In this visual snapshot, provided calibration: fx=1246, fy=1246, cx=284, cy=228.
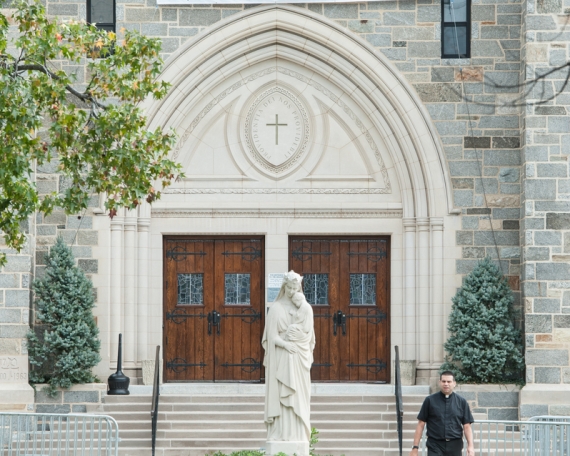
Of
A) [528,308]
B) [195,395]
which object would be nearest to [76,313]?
[195,395]

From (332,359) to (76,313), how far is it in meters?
3.66

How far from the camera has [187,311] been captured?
17.5 m

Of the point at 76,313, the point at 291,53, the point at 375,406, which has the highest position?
the point at 291,53

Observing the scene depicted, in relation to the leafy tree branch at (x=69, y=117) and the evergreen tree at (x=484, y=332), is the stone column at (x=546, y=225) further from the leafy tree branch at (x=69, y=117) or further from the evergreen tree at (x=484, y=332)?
the leafy tree branch at (x=69, y=117)

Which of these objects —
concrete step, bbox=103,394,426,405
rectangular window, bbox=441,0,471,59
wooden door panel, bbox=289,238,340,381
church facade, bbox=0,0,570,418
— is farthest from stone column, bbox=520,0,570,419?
wooden door panel, bbox=289,238,340,381

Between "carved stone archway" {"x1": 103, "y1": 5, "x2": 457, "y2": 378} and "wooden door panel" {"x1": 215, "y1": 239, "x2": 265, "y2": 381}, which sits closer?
"carved stone archway" {"x1": 103, "y1": 5, "x2": 457, "y2": 378}

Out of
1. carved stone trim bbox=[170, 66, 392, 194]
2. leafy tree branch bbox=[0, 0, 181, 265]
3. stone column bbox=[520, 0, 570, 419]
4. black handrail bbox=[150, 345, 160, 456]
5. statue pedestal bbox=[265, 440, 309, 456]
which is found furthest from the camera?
carved stone trim bbox=[170, 66, 392, 194]

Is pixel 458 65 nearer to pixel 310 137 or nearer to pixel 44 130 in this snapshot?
pixel 310 137

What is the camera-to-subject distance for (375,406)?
15.9m

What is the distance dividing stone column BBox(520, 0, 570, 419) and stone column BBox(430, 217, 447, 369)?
122 centimetres

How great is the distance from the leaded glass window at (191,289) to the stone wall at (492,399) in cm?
391

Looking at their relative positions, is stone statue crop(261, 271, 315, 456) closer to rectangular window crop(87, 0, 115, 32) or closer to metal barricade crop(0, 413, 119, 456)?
metal barricade crop(0, 413, 119, 456)

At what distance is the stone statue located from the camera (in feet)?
39.3

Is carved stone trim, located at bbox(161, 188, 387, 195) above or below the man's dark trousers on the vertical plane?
above
